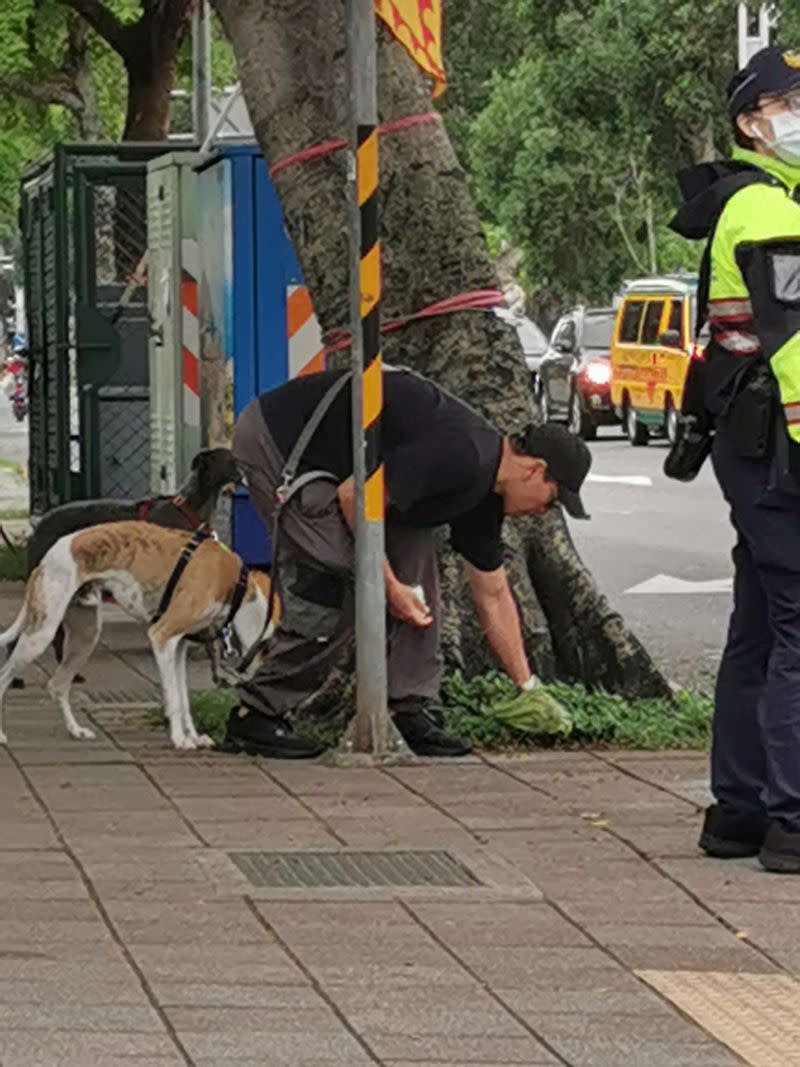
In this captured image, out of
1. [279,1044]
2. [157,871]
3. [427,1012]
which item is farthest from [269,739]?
[279,1044]

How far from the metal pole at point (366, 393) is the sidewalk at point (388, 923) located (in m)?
0.27

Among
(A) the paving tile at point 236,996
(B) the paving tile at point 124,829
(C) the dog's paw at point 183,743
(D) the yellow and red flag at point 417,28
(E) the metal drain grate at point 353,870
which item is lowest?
(C) the dog's paw at point 183,743

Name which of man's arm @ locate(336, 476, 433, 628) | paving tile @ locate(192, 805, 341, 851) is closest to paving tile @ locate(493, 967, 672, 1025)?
paving tile @ locate(192, 805, 341, 851)

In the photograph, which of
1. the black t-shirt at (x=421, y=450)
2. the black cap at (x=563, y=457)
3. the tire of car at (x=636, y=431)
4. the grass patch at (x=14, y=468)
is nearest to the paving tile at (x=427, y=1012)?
the black cap at (x=563, y=457)

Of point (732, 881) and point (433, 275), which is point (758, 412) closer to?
point (732, 881)

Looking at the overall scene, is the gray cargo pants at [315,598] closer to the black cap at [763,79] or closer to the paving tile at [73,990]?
the black cap at [763,79]

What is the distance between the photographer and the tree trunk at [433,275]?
38.1 feet

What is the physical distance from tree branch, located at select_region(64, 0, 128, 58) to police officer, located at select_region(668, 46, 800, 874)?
19328 mm

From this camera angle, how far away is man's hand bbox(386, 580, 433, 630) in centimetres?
1046

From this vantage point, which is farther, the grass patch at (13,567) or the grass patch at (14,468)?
the grass patch at (14,468)

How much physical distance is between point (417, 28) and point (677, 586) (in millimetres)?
9128

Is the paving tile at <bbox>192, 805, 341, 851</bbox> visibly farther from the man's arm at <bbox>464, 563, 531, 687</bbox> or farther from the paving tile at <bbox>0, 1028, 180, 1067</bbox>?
the paving tile at <bbox>0, 1028, 180, 1067</bbox>

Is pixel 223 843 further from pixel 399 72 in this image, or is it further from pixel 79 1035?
pixel 399 72

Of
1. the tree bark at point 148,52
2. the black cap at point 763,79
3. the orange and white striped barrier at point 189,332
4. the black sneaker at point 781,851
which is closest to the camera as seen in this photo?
the black sneaker at point 781,851
